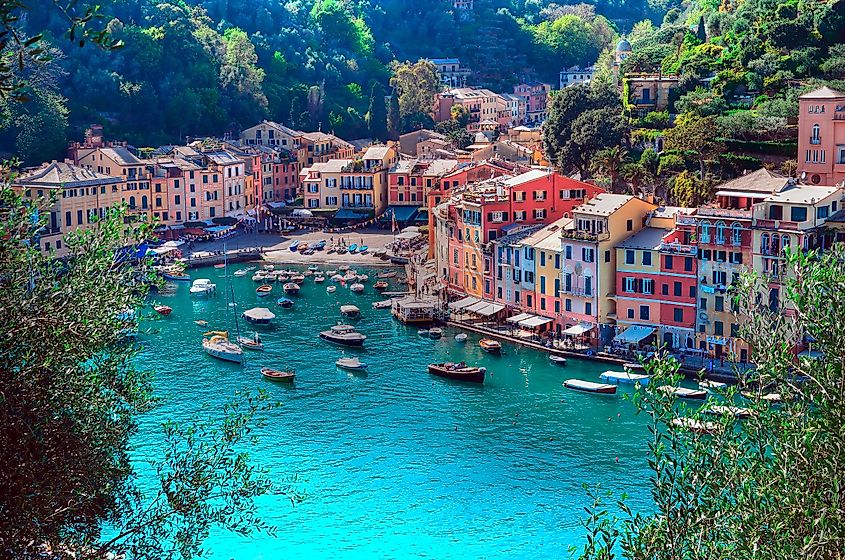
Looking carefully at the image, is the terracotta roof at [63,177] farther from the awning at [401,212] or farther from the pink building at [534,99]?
the pink building at [534,99]

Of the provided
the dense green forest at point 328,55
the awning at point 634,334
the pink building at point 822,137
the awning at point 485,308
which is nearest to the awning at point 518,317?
the awning at point 485,308

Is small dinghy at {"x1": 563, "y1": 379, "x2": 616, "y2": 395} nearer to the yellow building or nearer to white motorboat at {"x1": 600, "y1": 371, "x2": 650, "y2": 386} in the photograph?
white motorboat at {"x1": 600, "y1": 371, "x2": 650, "y2": 386}

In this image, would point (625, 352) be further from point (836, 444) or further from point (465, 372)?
point (836, 444)

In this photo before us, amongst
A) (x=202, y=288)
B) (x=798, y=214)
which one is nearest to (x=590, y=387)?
(x=798, y=214)

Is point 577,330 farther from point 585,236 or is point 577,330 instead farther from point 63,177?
point 63,177

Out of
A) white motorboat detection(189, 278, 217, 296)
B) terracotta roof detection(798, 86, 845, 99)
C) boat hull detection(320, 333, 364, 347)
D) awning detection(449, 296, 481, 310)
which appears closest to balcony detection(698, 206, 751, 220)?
terracotta roof detection(798, 86, 845, 99)
